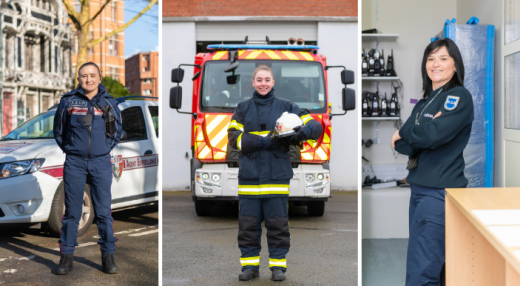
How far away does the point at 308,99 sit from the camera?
5406 millimetres

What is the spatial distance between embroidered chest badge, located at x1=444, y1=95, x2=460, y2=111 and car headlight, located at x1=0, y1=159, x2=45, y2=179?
353 cm

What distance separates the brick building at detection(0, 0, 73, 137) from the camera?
5.05 m

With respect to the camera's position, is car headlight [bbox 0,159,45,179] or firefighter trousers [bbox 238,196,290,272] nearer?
firefighter trousers [bbox 238,196,290,272]

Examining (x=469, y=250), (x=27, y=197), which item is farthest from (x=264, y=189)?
(x=27, y=197)

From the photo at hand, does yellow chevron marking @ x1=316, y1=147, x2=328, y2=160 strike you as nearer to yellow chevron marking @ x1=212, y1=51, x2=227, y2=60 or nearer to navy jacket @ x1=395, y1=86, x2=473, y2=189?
yellow chevron marking @ x1=212, y1=51, x2=227, y2=60

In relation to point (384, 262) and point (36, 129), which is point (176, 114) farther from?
point (384, 262)

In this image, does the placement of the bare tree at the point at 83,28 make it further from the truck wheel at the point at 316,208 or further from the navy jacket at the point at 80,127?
the truck wheel at the point at 316,208

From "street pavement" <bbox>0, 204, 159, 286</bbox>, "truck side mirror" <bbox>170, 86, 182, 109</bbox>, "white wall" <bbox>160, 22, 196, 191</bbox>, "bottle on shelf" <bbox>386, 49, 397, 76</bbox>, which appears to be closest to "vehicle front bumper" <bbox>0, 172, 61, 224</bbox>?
"street pavement" <bbox>0, 204, 159, 286</bbox>

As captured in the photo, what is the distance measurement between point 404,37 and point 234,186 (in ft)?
9.63

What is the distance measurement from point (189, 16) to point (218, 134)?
4478mm

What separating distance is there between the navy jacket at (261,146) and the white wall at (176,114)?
5435 mm

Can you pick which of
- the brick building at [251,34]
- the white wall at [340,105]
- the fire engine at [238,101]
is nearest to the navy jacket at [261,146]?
the fire engine at [238,101]

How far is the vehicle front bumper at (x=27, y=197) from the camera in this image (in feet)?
13.7

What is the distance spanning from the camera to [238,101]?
5.28 metres
